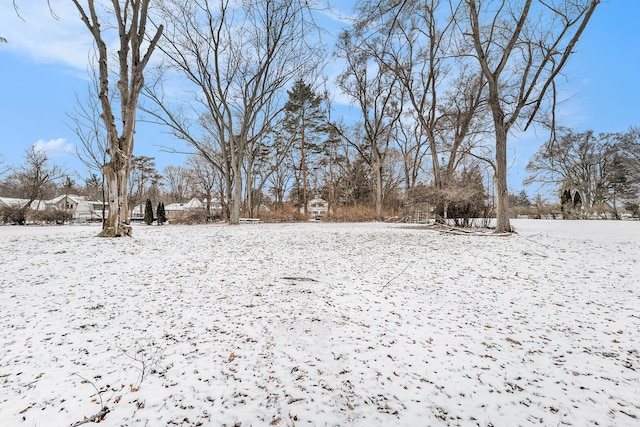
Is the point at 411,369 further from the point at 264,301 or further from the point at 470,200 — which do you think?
the point at 470,200

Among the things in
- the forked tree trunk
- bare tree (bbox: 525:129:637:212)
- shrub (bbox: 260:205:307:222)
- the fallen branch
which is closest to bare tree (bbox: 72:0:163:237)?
the forked tree trunk

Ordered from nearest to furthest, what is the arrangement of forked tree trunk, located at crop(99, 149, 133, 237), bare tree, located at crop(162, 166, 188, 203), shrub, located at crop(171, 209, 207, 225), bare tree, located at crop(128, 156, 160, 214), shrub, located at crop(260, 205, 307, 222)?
forked tree trunk, located at crop(99, 149, 133, 237) → shrub, located at crop(260, 205, 307, 222) → shrub, located at crop(171, 209, 207, 225) → bare tree, located at crop(128, 156, 160, 214) → bare tree, located at crop(162, 166, 188, 203)

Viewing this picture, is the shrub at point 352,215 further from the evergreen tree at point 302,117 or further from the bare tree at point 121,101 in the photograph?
the bare tree at point 121,101

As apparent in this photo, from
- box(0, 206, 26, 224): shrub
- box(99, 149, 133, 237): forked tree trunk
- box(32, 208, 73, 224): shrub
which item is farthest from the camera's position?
box(32, 208, 73, 224): shrub

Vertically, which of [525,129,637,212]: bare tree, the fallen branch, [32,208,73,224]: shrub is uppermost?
[525,129,637,212]: bare tree

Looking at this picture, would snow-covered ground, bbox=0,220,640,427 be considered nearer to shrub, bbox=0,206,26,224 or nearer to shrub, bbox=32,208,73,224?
shrub, bbox=0,206,26,224

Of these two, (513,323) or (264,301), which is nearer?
(513,323)

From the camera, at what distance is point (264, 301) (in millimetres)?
3576

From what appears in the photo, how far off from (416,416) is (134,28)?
10178mm

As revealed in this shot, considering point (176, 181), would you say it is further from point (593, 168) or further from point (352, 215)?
point (593, 168)

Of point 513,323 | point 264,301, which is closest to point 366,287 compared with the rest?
point 264,301

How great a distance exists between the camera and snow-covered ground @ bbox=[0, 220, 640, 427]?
181 centimetres

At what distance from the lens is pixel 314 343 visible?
2621mm

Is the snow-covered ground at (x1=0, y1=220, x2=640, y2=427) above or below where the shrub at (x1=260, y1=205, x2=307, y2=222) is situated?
below
